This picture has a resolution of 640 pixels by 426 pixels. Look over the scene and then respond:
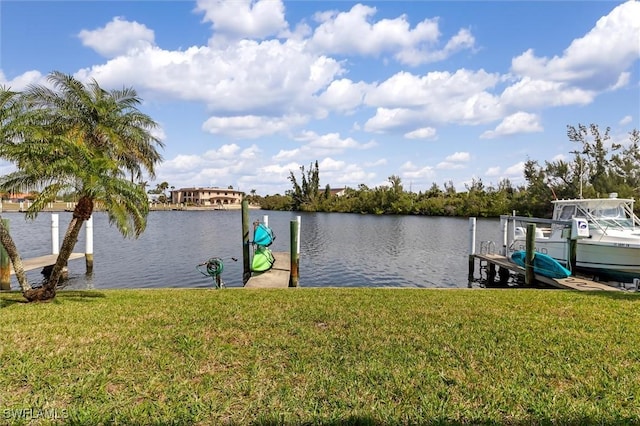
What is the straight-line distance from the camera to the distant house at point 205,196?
454 ft

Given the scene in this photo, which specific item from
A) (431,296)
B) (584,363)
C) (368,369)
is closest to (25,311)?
(368,369)

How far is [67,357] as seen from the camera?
209 inches

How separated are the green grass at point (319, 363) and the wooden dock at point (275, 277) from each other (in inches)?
178

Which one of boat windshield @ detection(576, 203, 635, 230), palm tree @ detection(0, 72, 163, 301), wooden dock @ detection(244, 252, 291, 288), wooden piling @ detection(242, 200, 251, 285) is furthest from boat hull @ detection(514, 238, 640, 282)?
palm tree @ detection(0, 72, 163, 301)

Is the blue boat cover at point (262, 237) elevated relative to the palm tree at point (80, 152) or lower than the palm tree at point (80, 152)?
lower

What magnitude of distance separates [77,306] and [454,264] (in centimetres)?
2031

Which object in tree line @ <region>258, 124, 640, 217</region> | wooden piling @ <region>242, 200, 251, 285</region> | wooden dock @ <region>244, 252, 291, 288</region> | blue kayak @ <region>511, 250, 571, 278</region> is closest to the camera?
wooden dock @ <region>244, 252, 291, 288</region>

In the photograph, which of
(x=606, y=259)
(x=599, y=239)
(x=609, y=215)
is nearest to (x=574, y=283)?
(x=606, y=259)

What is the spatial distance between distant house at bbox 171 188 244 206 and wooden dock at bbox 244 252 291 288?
123 meters

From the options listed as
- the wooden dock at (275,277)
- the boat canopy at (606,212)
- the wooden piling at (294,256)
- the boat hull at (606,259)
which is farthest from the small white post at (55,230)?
the boat canopy at (606,212)

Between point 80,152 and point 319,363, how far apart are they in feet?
22.0

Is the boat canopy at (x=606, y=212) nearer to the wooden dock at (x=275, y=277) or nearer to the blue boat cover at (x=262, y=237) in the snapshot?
the wooden dock at (x=275, y=277)

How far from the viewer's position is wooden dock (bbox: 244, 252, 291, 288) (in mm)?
13041

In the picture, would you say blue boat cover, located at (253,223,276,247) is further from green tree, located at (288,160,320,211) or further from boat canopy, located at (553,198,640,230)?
green tree, located at (288,160,320,211)
